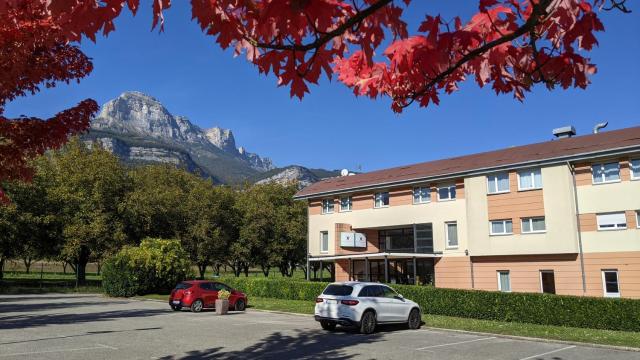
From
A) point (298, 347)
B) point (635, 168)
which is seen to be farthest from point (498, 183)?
point (298, 347)

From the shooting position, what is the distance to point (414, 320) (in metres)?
18.1

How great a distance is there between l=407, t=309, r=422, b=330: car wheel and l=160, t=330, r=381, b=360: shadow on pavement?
7.97 ft

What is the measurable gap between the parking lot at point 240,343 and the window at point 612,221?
1417cm

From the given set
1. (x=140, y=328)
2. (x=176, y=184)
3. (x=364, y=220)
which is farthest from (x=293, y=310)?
(x=176, y=184)

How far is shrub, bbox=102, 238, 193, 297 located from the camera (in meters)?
34.1

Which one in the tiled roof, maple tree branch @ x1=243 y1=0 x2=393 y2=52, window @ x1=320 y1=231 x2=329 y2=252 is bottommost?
maple tree branch @ x1=243 y1=0 x2=393 y2=52

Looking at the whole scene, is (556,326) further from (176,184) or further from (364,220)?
(176,184)

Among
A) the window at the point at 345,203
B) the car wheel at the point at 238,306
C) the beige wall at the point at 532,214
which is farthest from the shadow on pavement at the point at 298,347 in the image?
the window at the point at 345,203

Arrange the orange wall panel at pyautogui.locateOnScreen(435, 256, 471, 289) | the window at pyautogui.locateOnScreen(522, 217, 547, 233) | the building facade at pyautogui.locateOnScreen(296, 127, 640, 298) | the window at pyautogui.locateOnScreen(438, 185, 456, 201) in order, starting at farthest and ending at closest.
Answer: the window at pyautogui.locateOnScreen(438, 185, 456, 201) → the orange wall panel at pyautogui.locateOnScreen(435, 256, 471, 289) → the window at pyautogui.locateOnScreen(522, 217, 547, 233) → the building facade at pyautogui.locateOnScreen(296, 127, 640, 298)

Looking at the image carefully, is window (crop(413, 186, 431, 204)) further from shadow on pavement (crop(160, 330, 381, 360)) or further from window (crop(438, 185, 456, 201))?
shadow on pavement (crop(160, 330, 381, 360))

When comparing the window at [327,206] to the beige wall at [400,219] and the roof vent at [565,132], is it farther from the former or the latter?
the roof vent at [565,132]

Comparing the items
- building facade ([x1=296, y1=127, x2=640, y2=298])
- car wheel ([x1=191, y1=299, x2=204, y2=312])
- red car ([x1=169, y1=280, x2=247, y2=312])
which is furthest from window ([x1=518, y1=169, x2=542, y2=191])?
car wheel ([x1=191, y1=299, x2=204, y2=312])

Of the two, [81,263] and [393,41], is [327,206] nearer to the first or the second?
[81,263]

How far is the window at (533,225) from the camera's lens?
28.5 m
